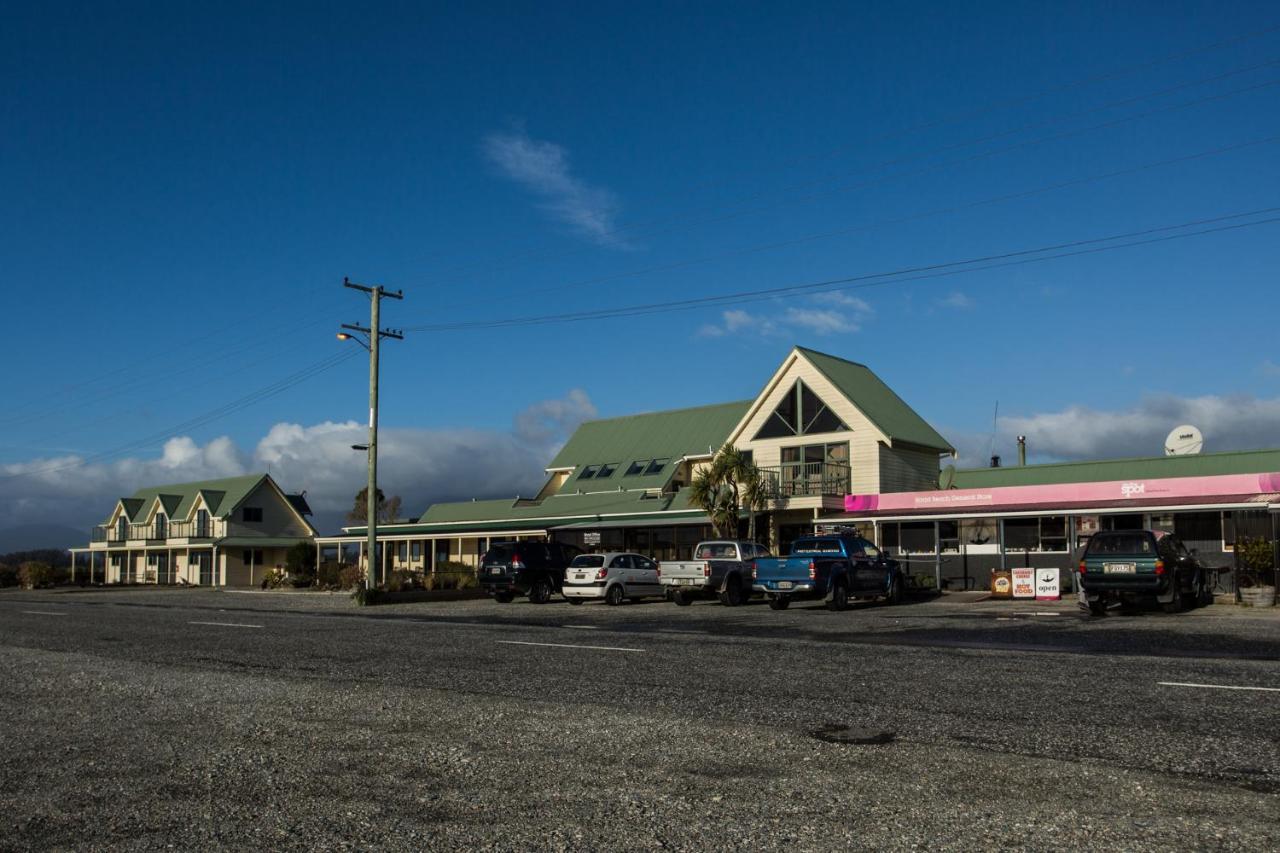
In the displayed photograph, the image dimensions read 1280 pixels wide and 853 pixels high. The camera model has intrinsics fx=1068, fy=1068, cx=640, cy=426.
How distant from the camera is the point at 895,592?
102 feet

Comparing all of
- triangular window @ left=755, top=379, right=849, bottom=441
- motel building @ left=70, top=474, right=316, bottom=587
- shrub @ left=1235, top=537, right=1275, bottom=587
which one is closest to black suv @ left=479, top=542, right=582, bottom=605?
triangular window @ left=755, top=379, right=849, bottom=441

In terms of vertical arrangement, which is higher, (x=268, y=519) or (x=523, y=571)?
(x=268, y=519)

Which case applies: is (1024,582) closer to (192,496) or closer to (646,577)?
(646,577)

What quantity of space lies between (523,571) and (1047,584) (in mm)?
16245

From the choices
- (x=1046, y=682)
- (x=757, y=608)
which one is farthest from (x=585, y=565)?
(x=1046, y=682)

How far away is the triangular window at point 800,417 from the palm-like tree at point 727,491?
3829mm

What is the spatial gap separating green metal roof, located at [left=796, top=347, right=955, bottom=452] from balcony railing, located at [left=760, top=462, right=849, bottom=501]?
2544mm

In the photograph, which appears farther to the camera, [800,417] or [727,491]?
[800,417]

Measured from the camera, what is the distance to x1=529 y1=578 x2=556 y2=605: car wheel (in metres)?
35.7

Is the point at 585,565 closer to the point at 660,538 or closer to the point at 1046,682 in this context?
the point at 660,538

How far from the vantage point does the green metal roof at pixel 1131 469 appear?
119 ft

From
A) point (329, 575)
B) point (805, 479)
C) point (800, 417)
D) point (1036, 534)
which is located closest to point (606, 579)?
point (805, 479)

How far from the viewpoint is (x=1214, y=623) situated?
68.0 feet

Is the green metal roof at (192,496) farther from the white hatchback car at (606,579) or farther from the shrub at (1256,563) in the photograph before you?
the shrub at (1256,563)
